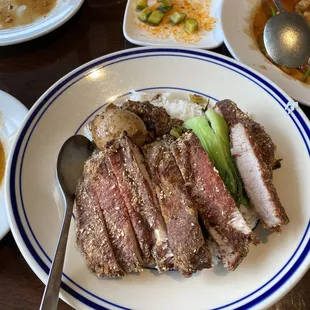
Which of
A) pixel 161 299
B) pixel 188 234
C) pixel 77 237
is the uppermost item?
pixel 188 234

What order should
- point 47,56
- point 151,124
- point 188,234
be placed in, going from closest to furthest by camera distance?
point 188,234
point 151,124
point 47,56

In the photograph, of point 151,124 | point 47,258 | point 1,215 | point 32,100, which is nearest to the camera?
point 47,258

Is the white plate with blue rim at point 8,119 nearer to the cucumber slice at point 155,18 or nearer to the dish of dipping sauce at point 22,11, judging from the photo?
the dish of dipping sauce at point 22,11

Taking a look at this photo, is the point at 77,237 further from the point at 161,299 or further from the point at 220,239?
the point at 220,239

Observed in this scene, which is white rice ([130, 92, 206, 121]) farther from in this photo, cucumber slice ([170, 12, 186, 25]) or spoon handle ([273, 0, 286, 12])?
spoon handle ([273, 0, 286, 12])

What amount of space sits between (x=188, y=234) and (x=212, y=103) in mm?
1068

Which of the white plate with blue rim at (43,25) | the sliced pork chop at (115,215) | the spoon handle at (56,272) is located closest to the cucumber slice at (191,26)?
the white plate with blue rim at (43,25)

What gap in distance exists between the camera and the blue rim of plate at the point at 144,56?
1817 mm

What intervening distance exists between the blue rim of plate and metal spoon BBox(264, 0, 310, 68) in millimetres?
639

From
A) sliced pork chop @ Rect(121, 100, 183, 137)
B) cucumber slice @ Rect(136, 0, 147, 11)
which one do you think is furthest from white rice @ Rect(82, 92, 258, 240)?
cucumber slice @ Rect(136, 0, 147, 11)

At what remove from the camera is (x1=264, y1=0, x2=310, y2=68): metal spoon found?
3029mm

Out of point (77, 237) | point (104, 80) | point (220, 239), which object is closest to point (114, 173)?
point (77, 237)

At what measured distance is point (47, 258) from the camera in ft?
6.23

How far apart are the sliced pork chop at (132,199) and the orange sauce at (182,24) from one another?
1.60m
